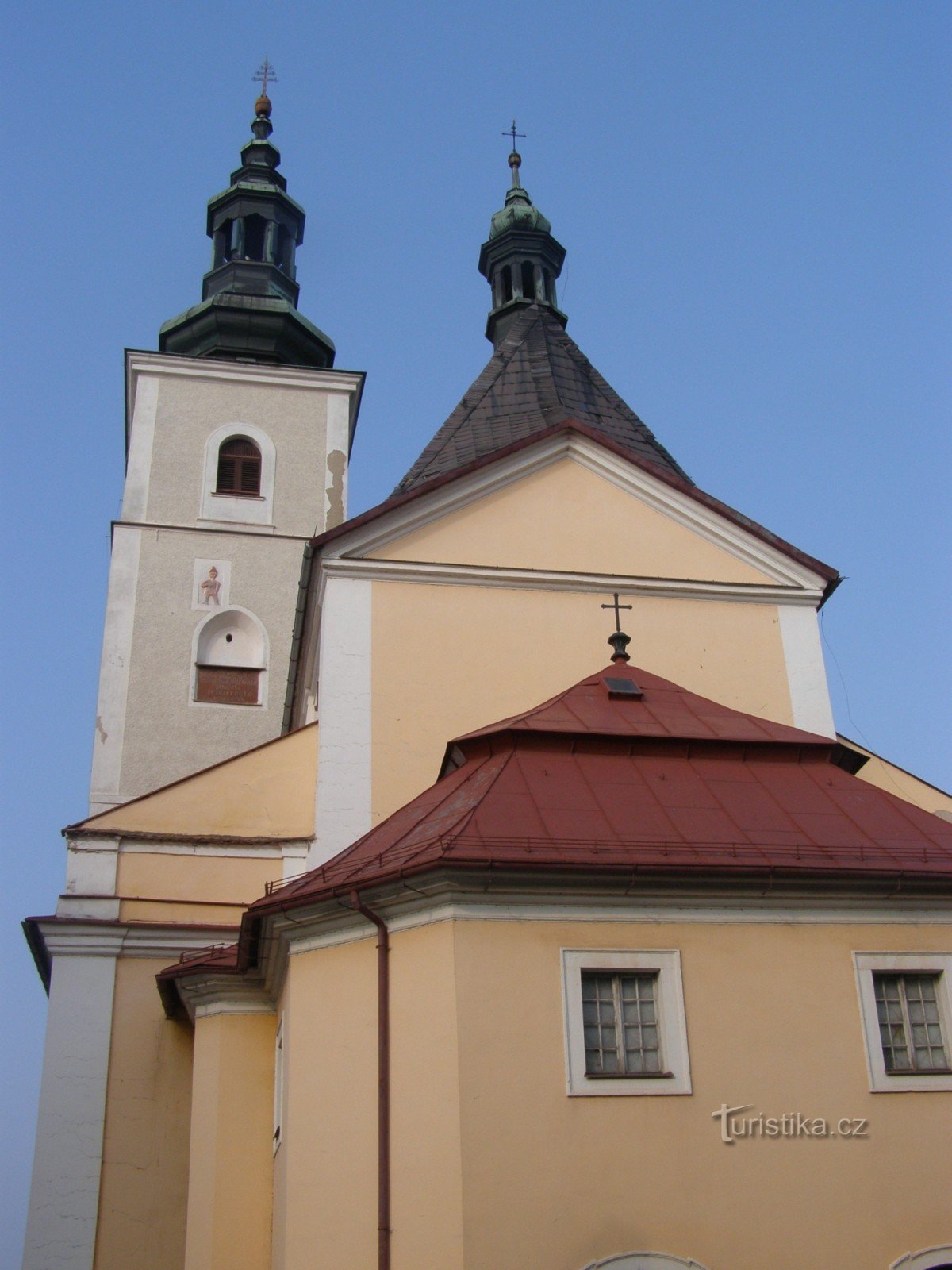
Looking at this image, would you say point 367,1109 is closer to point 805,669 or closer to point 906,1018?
point 906,1018

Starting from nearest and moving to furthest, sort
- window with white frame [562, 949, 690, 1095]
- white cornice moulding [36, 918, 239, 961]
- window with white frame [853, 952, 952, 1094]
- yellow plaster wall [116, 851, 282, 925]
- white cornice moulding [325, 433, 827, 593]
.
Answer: window with white frame [562, 949, 690, 1095] → window with white frame [853, 952, 952, 1094] → white cornice moulding [36, 918, 239, 961] → yellow plaster wall [116, 851, 282, 925] → white cornice moulding [325, 433, 827, 593]

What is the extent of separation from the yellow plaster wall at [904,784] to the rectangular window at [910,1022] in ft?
16.0

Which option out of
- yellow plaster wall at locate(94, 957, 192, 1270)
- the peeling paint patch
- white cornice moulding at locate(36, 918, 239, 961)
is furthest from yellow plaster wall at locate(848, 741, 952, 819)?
the peeling paint patch

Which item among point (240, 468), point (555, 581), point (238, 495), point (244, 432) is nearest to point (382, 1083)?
point (555, 581)

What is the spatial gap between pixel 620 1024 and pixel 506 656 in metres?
5.63

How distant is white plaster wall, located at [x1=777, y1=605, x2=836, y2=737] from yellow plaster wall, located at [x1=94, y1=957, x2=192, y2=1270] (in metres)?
6.74

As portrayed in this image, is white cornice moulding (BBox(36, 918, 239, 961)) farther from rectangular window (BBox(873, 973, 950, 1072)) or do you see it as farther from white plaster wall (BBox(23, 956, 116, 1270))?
rectangular window (BBox(873, 973, 950, 1072))

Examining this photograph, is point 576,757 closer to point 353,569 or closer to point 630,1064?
point 630,1064

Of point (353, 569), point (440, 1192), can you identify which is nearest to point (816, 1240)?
point (440, 1192)

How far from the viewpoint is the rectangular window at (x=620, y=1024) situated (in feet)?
32.4

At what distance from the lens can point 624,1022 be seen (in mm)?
10031

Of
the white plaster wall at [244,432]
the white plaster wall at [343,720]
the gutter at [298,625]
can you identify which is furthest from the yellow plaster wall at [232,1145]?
the white plaster wall at [244,432]

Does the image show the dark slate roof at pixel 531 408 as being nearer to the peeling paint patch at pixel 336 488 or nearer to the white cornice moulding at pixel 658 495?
the white cornice moulding at pixel 658 495

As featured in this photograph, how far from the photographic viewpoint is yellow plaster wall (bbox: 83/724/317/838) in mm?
14297
